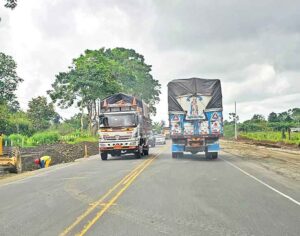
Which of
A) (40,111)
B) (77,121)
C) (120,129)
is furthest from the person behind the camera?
(77,121)

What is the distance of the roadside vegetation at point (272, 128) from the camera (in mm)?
56281

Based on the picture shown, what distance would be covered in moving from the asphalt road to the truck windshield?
38.5 ft

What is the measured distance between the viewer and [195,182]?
14.8m

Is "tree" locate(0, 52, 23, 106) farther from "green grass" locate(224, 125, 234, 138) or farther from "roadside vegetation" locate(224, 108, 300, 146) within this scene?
"green grass" locate(224, 125, 234, 138)

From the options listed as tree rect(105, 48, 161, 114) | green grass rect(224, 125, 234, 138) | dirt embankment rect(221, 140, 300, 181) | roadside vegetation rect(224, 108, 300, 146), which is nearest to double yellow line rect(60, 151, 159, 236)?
dirt embankment rect(221, 140, 300, 181)

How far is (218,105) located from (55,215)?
58.7 feet

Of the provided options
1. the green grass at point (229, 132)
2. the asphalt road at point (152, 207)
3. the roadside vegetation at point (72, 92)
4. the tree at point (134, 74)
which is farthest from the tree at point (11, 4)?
the green grass at point (229, 132)

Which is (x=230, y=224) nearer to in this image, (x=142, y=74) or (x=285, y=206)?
(x=285, y=206)

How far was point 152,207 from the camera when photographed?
395 inches

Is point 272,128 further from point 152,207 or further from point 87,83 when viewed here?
point 152,207

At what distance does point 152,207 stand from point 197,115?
1608 centimetres

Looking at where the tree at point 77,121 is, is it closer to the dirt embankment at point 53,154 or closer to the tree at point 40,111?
the tree at point 40,111

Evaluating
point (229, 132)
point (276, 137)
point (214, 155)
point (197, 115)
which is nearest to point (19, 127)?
point (276, 137)

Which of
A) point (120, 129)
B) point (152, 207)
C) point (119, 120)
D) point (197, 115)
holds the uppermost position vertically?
point (197, 115)
